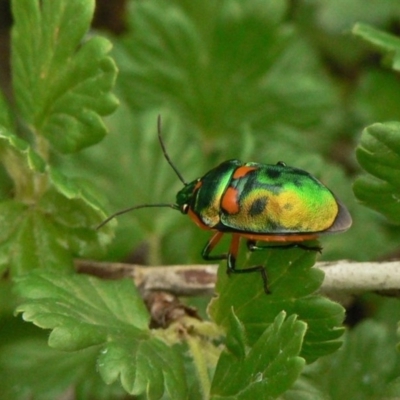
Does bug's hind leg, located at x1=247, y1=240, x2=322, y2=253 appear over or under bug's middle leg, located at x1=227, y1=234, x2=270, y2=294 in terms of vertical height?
over

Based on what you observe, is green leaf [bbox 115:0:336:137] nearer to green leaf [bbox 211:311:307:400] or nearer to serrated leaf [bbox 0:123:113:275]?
serrated leaf [bbox 0:123:113:275]

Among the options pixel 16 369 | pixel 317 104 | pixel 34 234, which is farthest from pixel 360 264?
pixel 317 104

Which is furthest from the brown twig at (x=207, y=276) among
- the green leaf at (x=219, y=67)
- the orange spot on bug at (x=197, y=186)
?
the green leaf at (x=219, y=67)

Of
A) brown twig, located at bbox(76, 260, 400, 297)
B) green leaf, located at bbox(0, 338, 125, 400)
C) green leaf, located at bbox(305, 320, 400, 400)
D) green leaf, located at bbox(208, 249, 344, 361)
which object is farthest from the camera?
green leaf, located at bbox(0, 338, 125, 400)

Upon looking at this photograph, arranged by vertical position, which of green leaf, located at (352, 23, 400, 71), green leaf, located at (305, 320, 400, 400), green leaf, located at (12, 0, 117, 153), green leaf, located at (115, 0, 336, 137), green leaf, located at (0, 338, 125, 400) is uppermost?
green leaf, located at (352, 23, 400, 71)

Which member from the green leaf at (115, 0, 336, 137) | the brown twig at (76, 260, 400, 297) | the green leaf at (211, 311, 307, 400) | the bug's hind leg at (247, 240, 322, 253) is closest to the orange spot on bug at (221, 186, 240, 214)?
the bug's hind leg at (247, 240, 322, 253)
